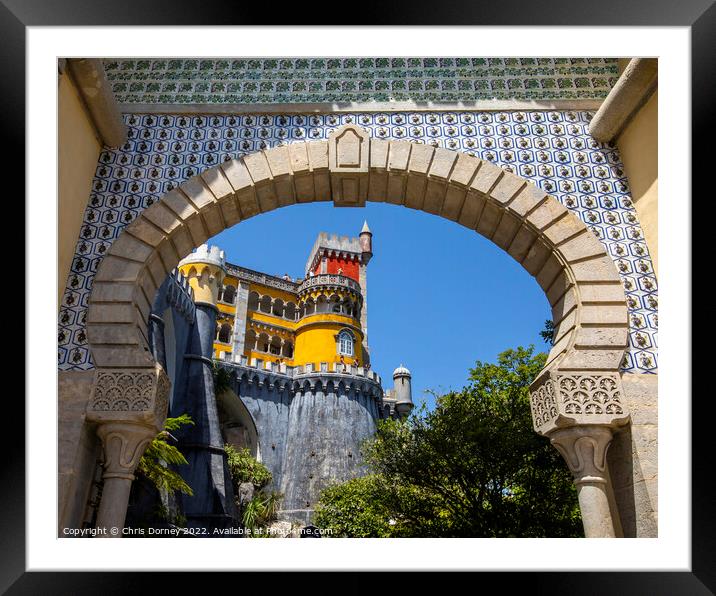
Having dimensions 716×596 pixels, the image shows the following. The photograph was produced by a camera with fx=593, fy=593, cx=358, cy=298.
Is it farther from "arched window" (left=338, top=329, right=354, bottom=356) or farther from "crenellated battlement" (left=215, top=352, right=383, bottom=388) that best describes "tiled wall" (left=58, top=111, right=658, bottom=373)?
"arched window" (left=338, top=329, right=354, bottom=356)

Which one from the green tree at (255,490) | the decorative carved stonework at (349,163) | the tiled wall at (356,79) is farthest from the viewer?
the green tree at (255,490)

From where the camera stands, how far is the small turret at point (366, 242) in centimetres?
4466

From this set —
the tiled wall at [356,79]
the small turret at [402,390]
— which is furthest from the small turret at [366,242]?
the tiled wall at [356,79]

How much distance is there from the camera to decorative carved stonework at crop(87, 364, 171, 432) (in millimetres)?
4629

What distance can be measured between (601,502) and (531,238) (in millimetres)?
2354

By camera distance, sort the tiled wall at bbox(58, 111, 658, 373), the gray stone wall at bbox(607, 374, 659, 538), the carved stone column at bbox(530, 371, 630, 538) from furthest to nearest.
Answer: the tiled wall at bbox(58, 111, 658, 373), the carved stone column at bbox(530, 371, 630, 538), the gray stone wall at bbox(607, 374, 659, 538)

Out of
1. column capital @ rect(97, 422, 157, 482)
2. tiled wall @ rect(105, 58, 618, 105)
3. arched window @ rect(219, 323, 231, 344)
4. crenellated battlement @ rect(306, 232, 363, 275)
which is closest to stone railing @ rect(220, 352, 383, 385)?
arched window @ rect(219, 323, 231, 344)

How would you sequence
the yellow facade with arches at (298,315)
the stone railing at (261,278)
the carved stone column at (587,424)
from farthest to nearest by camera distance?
the stone railing at (261,278) → the yellow facade with arches at (298,315) → the carved stone column at (587,424)

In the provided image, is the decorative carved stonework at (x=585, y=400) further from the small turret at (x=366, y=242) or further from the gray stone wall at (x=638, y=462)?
the small turret at (x=366, y=242)

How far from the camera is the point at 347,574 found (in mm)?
3395

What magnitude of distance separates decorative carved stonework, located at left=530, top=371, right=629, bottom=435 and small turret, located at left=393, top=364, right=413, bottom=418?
103ft

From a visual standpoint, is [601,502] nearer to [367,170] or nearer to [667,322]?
[667,322]

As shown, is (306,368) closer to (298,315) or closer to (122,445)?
(298,315)
